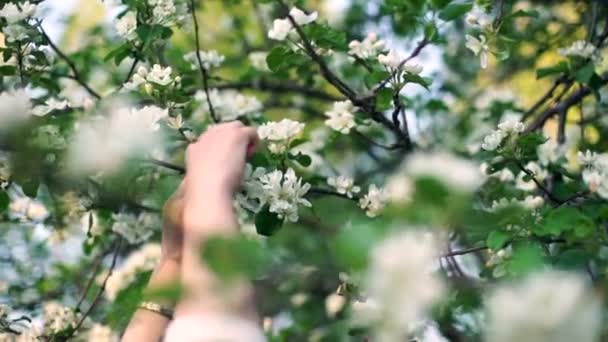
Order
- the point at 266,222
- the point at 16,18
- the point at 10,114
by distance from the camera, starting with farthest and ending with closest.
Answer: the point at 16,18, the point at 266,222, the point at 10,114

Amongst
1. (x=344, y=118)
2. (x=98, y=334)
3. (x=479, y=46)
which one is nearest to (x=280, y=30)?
(x=344, y=118)

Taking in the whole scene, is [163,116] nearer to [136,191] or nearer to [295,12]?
[136,191]

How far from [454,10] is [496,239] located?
2.12 feet

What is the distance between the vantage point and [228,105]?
2457mm

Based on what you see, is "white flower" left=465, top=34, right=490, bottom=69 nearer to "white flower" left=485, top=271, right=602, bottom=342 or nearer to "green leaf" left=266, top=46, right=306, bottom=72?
"green leaf" left=266, top=46, right=306, bottom=72

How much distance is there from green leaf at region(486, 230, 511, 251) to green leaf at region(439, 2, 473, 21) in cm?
62

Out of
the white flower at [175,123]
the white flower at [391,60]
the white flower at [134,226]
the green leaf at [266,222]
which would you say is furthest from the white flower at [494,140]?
the white flower at [134,226]

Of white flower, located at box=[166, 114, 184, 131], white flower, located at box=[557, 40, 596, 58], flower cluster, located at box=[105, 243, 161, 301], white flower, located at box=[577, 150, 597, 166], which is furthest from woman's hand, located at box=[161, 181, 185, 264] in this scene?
flower cluster, located at box=[105, 243, 161, 301]

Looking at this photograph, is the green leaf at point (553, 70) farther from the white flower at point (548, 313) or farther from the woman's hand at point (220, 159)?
the white flower at point (548, 313)

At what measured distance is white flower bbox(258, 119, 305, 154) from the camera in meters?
1.86

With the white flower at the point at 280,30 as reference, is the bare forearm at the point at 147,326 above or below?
below

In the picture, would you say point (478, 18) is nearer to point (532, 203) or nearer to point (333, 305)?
point (532, 203)

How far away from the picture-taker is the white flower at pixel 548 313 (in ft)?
2.41

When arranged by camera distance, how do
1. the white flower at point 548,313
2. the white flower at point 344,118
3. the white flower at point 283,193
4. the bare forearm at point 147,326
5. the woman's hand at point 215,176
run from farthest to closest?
the white flower at point 344,118
the white flower at point 283,193
the bare forearm at point 147,326
the woman's hand at point 215,176
the white flower at point 548,313
